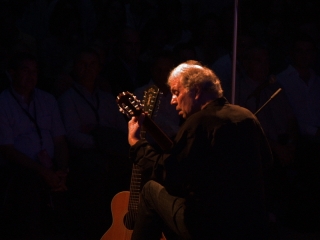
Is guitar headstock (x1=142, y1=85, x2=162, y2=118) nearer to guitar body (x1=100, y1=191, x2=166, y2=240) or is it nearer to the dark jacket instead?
guitar body (x1=100, y1=191, x2=166, y2=240)

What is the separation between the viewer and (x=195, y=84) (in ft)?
12.9

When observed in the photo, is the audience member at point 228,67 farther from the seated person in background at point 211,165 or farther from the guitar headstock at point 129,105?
the seated person in background at point 211,165

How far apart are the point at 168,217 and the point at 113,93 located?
284 centimetres

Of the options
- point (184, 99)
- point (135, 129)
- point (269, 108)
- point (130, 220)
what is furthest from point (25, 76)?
point (269, 108)

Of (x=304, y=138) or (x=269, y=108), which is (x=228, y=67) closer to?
(x=269, y=108)

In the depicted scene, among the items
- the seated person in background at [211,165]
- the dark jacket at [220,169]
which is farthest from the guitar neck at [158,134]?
the dark jacket at [220,169]

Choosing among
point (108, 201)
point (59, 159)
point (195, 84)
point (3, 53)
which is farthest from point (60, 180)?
point (195, 84)

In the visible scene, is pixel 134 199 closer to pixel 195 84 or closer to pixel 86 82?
pixel 195 84

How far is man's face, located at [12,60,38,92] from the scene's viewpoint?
18.5ft

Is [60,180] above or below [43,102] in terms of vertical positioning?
below

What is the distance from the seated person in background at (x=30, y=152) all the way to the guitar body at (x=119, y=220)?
0.82m

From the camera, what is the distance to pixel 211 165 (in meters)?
3.74

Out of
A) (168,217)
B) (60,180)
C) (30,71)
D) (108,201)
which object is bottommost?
(108,201)

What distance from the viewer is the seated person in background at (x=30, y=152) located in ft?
17.7
